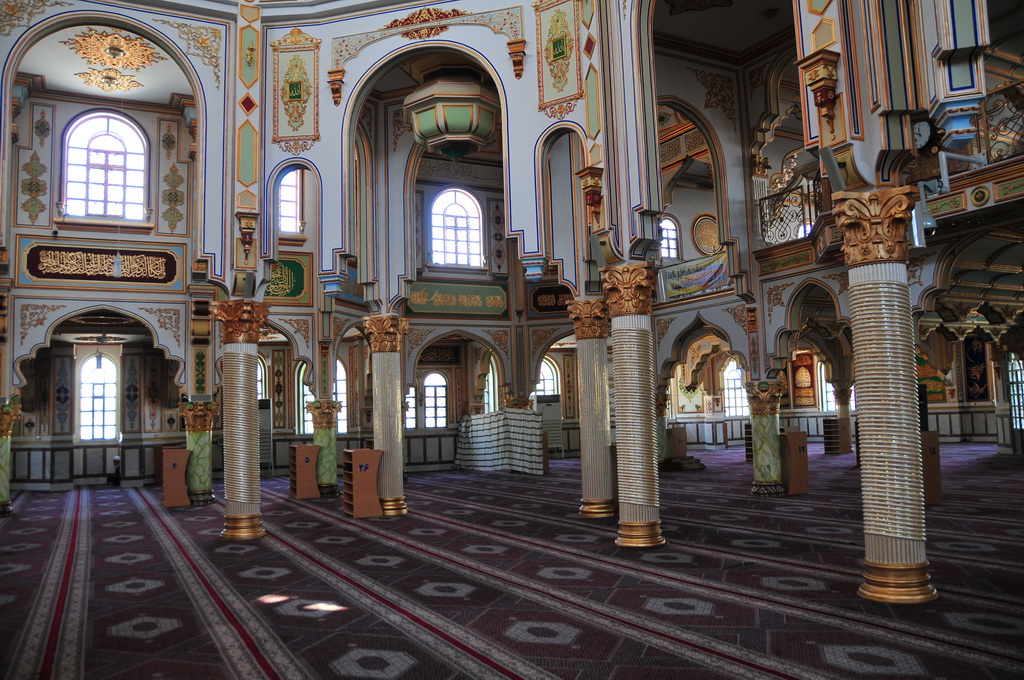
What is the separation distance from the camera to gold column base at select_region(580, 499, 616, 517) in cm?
981

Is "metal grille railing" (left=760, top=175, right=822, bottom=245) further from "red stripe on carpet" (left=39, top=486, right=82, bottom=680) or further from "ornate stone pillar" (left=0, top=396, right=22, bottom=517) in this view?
"ornate stone pillar" (left=0, top=396, right=22, bottom=517)

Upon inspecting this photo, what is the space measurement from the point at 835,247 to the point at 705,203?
7.87 metres

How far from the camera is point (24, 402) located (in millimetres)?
16438

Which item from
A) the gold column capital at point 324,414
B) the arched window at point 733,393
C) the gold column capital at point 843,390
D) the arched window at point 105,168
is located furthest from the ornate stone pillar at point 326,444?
the arched window at point 733,393

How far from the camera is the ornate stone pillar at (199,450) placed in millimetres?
13289

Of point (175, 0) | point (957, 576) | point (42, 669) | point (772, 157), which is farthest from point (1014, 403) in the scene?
point (42, 669)

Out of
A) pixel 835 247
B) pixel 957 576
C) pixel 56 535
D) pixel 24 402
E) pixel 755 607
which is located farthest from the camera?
pixel 24 402

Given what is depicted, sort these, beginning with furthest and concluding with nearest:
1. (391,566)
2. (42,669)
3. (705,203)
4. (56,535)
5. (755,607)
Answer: (705,203)
(56,535)
(391,566)
(755,607)
(42,669)

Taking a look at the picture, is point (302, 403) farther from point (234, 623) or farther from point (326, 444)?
point (234, 623)

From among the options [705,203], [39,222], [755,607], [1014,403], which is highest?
[705,203]

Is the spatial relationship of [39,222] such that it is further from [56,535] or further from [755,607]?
[755,607]

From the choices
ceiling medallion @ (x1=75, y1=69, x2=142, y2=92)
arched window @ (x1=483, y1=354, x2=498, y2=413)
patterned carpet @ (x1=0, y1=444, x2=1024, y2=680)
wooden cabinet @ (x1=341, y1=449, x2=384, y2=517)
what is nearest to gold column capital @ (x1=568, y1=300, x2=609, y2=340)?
patterned carpet @ (x1=0, y1=444, x2=1024, y2=680)

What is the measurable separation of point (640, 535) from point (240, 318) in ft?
15.9

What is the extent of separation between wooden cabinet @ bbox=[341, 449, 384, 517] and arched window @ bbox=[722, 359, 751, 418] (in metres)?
17.2
